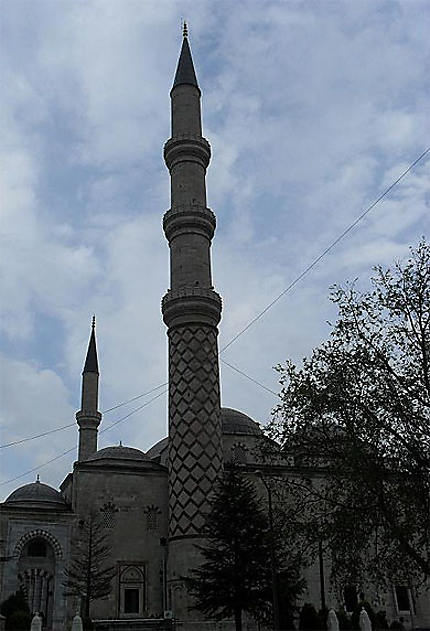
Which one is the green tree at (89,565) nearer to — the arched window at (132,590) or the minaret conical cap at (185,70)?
the arched window at (132,590)

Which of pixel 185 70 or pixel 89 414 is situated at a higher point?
pixel 185 70

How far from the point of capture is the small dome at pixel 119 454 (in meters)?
31.4

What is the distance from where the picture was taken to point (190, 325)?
2969cm

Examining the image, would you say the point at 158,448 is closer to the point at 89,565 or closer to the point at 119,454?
the point at 119,454

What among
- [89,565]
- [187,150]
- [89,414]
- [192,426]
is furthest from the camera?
[89,414]

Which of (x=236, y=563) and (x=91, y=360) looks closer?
(x=236, y=563)

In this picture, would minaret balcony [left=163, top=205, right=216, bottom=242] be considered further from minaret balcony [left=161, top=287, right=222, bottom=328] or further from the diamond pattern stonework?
the diamond pattern stonework

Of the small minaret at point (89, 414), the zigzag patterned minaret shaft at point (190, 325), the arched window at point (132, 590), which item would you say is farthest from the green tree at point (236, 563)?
the small minaret at point (89, 414)

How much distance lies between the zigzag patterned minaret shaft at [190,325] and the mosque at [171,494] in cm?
4

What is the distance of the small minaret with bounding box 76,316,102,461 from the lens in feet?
125

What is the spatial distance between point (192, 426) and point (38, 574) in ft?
28.0

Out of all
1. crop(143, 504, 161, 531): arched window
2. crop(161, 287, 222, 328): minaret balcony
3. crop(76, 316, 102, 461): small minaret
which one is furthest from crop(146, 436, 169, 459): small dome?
crop(161, 287, 222, 328): minaret balcony

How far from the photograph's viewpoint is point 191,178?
32.1 meters

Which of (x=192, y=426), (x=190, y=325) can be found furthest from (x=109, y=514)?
(x=190, y=325)
